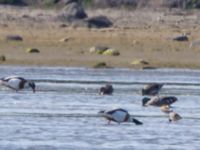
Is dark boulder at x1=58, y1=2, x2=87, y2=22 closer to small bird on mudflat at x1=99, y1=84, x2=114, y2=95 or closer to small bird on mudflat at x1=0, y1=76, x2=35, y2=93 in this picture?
small bird on mudflat at x1=0, y1=76, x2=35, y2=93

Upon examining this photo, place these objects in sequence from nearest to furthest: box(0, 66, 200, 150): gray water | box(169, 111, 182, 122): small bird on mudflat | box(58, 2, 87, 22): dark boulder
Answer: box(0, 66, 200, 150): gray water < box(169, 111, 182, 122): small bird on mudflat < box(58, 2, 87, 22): dark boulder

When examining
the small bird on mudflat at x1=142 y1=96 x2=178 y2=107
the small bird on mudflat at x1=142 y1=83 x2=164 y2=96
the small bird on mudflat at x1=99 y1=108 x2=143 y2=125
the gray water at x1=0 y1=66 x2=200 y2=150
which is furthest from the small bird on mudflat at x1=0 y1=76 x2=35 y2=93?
the small bird on mudflat at x1=99 y1=108 x2=143 y2=125

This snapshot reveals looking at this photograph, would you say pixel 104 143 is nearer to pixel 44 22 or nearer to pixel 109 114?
pixel 109 114

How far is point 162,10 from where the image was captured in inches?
1710

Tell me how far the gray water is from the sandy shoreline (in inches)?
79.4

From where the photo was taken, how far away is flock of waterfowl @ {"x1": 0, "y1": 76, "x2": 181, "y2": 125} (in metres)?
15.9

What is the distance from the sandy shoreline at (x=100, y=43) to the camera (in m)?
28.0

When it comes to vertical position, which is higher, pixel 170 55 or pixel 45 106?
pixel 170 55

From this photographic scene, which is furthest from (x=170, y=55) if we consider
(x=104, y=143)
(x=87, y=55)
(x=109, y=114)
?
(x=104, y=143)

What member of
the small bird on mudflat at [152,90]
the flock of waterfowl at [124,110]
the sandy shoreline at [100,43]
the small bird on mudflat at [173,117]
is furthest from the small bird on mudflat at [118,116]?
the sandy shoreline at [100,43]

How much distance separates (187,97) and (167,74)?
5234 mm

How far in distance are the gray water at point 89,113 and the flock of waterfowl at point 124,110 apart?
11 cm

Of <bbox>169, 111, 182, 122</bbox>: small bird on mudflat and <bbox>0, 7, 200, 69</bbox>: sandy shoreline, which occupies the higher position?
<bbox>0, 7, 200, 69</bbox>: sandy shoreline

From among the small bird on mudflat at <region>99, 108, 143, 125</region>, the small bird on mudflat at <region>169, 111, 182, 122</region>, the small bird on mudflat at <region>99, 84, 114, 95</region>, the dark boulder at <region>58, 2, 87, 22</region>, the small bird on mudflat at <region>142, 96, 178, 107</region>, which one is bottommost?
the small bird on mudflat at <region>99, 108, 143, 125</region>
